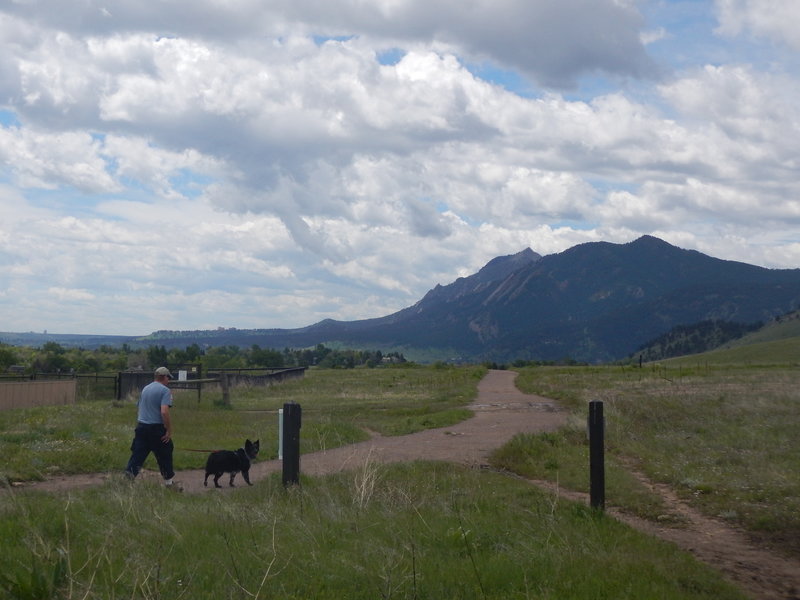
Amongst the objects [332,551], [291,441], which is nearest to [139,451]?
[291,441]

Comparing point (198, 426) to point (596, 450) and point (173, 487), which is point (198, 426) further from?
point (596, 450)

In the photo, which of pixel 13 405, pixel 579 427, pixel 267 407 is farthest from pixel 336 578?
pixel 13 405

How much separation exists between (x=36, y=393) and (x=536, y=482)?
2335 centimetres

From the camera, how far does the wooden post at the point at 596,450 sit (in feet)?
28.5

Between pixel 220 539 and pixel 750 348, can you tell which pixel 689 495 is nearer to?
pixel 220 539

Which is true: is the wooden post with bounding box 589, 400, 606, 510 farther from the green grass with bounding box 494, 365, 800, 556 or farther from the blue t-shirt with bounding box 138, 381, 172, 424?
the blue t-shirt with bounding box 138, 381, 172, 424

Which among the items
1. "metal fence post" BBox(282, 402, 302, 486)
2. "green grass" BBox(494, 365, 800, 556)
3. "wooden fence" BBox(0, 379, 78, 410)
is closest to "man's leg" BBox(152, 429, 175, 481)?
"metal fence post" BBox(282, 402, 302, 486)

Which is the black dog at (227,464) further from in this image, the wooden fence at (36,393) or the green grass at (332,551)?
the wooden fence at (36,393)

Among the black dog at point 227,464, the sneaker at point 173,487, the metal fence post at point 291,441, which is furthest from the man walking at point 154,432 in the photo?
the metal fence post at point 291,441

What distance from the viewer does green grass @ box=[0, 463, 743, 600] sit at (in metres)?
5.72

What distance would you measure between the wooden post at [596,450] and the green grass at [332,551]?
246mm

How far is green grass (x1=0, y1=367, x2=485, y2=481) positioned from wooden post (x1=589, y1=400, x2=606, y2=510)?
488cm

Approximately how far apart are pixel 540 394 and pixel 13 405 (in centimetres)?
1981

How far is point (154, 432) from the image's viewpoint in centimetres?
1185
